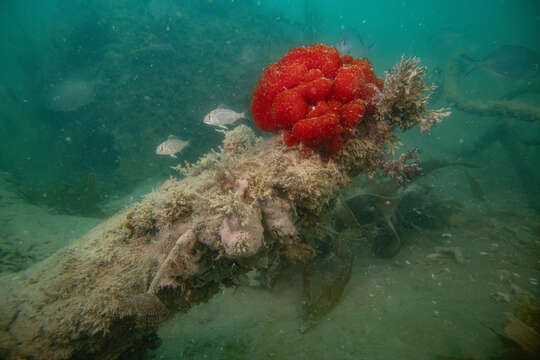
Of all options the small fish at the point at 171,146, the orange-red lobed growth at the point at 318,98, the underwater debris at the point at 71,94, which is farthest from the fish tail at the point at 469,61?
the underwater debris at the point at 71,94

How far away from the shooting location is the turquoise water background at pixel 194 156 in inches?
149

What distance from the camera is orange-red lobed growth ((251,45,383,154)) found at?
306cm

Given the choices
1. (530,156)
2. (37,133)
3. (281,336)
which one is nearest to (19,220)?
(37,133)

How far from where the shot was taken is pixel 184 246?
8.11 feet

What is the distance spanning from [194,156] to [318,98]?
1032 centimetres

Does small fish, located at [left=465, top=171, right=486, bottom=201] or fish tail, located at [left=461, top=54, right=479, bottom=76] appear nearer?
small fish, located at [left=465, top=171, right=486, bottom=201]

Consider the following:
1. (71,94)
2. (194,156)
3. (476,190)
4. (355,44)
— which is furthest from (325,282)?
(355,44)

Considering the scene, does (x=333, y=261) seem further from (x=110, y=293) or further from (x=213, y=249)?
(x=110, y=293)

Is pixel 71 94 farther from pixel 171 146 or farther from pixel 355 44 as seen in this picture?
pixel 355 44

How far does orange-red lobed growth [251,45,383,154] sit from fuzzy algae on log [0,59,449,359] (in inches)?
9.4

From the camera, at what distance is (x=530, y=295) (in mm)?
3922

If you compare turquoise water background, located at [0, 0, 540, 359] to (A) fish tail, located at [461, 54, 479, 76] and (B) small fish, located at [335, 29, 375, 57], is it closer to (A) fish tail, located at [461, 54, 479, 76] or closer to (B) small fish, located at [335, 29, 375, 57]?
(B) small fish, located at [335, 29, 375, 57]

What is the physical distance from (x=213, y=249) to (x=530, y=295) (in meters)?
5.19

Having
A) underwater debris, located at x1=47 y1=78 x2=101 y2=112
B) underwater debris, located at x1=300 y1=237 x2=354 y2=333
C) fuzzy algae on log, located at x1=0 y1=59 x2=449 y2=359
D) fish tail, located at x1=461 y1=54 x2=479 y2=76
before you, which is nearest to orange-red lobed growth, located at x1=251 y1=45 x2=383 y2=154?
fuzzy algae on log, located at x1=0 y1=59 x2=449 y2=359
